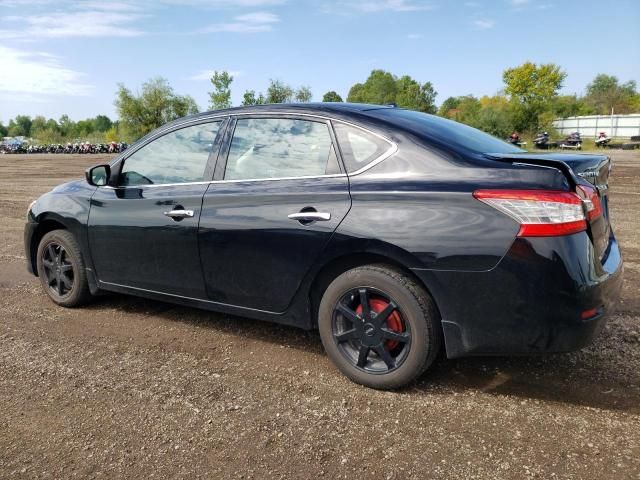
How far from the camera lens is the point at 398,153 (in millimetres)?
3203

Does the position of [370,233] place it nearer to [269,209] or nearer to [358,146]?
[358,146]

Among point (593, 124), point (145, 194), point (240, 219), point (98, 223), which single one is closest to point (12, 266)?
point (98, 223)

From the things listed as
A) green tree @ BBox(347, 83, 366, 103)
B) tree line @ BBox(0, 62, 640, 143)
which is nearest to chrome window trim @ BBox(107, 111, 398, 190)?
tree line @ BBox(0, 62, 640, 143)

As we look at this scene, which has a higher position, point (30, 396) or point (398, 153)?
point (398, 153)

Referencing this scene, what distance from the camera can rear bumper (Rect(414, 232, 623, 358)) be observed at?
2.73 m

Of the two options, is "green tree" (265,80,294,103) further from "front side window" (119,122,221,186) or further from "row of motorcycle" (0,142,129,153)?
"front side window" (119,122,221,186)

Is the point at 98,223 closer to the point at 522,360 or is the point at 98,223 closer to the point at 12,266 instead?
the point at 12,266

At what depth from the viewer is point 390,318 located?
3174 mm

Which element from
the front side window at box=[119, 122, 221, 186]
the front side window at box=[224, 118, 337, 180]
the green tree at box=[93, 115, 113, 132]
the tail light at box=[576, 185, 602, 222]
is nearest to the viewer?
the tail light at box=[576, 185, 602, 222]

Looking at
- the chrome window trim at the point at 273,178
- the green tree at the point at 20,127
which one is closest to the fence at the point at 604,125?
the chrome window trim at the point at 273,178

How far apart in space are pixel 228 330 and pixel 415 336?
1773mm

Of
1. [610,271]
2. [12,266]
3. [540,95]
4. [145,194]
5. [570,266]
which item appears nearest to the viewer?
[570,266]

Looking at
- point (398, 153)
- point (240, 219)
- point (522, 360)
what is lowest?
point (522, 360)

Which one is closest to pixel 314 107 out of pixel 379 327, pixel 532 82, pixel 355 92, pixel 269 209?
pixel 269 209
